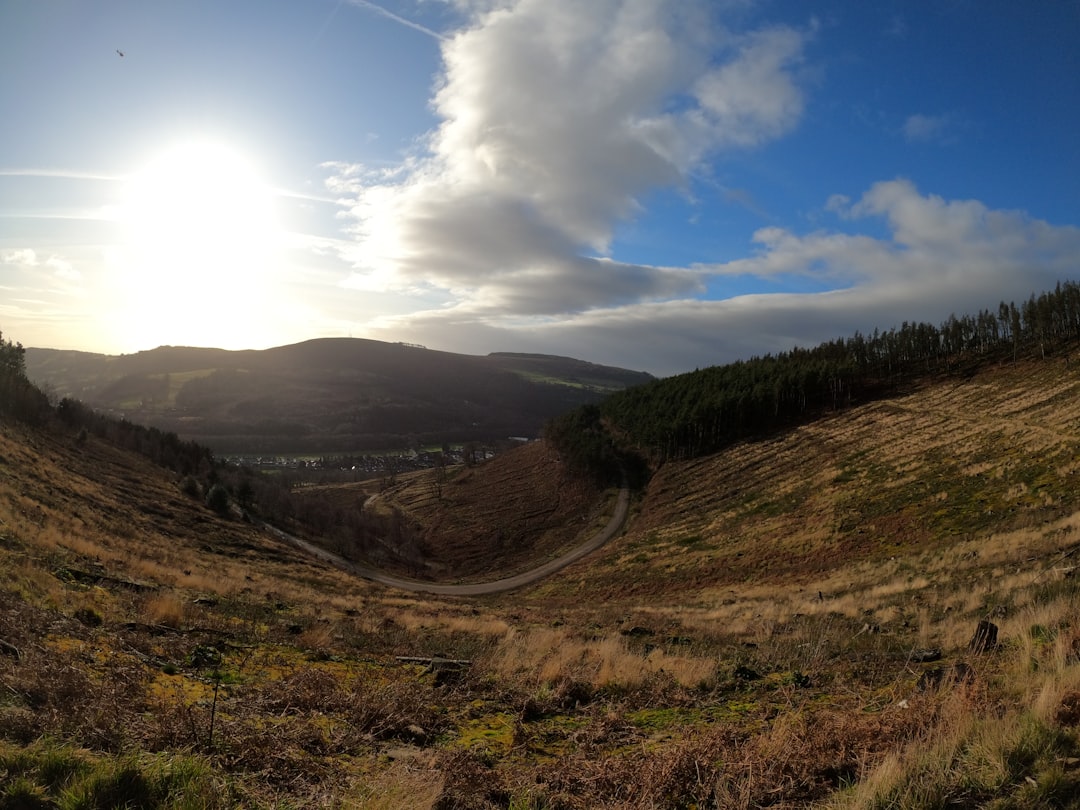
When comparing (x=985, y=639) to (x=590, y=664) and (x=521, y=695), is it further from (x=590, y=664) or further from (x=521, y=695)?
(x=521, y=695)

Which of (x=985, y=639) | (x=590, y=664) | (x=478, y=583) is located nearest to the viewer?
(x=985, y=639)

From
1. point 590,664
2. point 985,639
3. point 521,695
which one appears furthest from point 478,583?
point 985,639

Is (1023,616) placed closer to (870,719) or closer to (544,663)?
(870,719)

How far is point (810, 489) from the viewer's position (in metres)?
52.5

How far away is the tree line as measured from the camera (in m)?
81.2

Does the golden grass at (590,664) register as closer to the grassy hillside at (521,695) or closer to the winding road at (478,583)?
the grassy hillside at (521,695)

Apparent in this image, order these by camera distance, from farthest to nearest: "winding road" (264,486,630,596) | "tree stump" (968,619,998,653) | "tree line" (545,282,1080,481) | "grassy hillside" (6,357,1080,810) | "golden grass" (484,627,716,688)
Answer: "tree line" (545,282,1080,481) < "winding road" (264,486,630,596) < "golden grass" (484,627,716,688) < "tree stump" (968,619,998,653) < "grassy hillside" (6,357,1080,810)

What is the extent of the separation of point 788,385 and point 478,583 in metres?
55.7

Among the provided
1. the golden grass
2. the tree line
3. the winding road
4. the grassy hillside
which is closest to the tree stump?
the grassy hillside

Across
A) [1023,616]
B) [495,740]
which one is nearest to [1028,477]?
[1023,616]

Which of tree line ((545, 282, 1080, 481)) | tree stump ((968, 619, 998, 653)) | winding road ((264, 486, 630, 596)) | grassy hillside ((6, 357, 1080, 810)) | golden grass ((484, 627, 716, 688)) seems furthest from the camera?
tree line ((545, 282, 1080, 481))

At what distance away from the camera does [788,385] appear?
83562 millimetres

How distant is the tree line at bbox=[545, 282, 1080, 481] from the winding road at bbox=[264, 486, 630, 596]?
54.1 feet

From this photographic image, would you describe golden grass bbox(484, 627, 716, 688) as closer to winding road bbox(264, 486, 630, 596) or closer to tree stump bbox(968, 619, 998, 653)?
tree stump bbox(968, 619, 998, 653)
